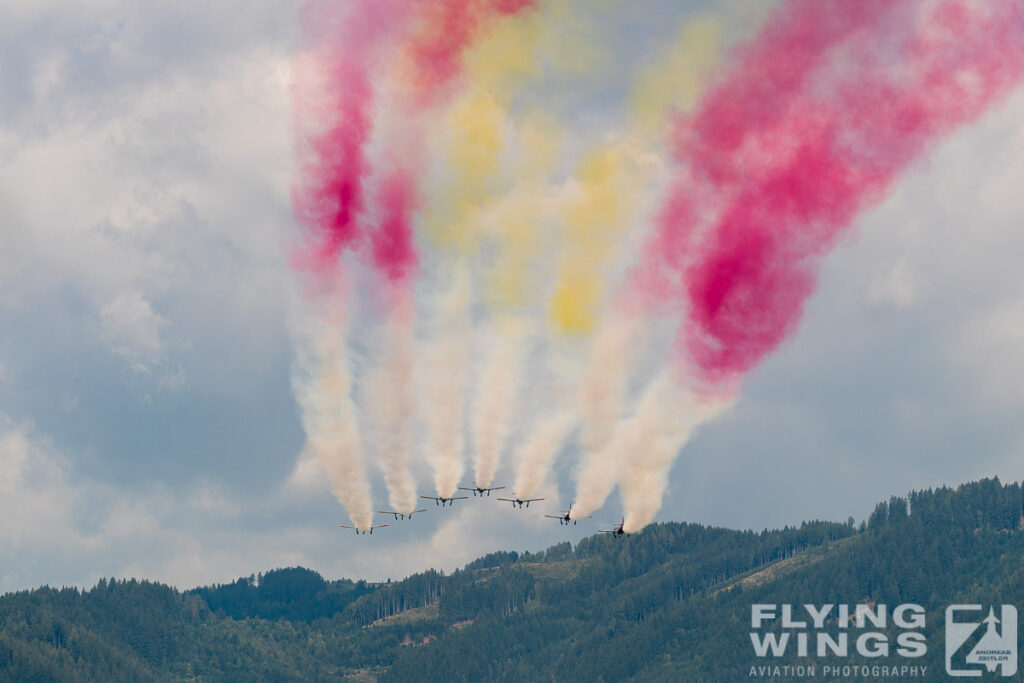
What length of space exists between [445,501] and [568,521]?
13.1m

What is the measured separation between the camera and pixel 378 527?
143625mm

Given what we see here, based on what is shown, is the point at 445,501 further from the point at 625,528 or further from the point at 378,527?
the point at 625,528

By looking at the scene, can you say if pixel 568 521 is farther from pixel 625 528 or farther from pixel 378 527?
pixel 378 527

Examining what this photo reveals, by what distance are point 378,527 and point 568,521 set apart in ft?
65.5

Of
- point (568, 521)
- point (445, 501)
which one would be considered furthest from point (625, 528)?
point (445, 501)

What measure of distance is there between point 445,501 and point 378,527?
8072 mm

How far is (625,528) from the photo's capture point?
454 feet

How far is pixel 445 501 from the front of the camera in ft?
464

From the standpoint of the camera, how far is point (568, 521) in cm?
14325

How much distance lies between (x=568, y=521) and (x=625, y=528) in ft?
24.5

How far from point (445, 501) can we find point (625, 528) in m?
18.8

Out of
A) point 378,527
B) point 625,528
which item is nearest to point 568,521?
point 625,528

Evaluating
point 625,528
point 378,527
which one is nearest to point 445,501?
point 378,527
